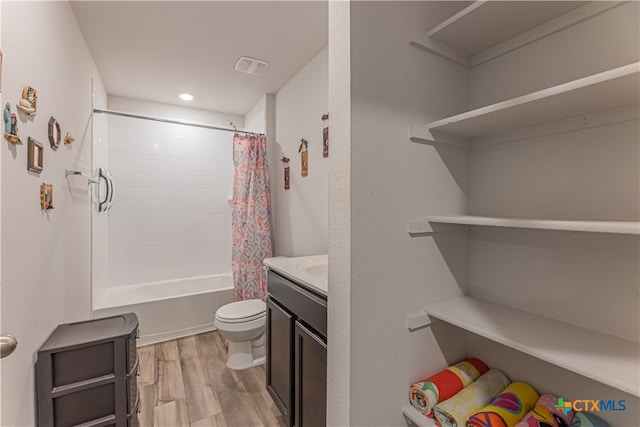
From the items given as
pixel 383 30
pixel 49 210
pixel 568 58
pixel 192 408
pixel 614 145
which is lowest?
pixel 192 408

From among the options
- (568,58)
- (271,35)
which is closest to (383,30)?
(568,58)

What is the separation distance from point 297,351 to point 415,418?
616 mm

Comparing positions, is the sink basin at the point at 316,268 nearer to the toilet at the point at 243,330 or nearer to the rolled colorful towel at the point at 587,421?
the toilet at the point at 243,330

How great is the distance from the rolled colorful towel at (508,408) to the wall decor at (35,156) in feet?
6.21

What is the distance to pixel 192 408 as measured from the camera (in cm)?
180

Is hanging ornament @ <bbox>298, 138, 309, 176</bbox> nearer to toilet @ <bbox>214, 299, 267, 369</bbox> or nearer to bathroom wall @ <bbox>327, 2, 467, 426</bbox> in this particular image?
toilet @ <bbox>214, 299, 267, 369</bbox>

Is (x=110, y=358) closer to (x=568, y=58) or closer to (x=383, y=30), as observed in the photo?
(x=383, y=30)

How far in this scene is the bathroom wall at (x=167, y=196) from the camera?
3176mm

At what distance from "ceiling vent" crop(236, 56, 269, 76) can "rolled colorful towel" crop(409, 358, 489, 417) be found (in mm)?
2467

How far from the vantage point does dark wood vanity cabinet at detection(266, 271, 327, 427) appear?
1236 mm

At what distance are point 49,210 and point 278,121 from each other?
2046 millimetres

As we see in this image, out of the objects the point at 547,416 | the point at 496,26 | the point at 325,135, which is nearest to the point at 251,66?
the point at 325,135

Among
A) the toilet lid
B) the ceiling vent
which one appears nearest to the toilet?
the toilet lid

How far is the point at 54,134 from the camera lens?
4.78 feet
